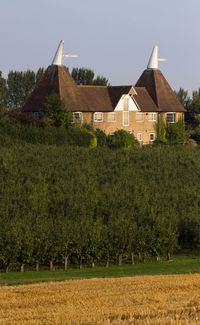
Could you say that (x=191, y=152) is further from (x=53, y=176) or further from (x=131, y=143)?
(x=53, y=176)

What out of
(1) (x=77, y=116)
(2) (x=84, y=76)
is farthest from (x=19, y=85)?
(1) (x=77, y=116)

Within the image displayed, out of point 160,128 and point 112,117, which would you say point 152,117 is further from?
point 112,117

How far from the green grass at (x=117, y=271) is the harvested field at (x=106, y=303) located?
18.1 feet

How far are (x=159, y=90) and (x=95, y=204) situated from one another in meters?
37.5

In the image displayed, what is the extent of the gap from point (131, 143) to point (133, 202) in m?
21.0

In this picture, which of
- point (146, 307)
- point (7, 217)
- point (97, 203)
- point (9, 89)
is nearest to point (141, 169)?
point (97, 203)

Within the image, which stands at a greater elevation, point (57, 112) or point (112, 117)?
point (112, 117)

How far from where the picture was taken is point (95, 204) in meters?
34.8

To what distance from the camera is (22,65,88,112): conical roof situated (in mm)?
60812

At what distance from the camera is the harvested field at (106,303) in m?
11.8

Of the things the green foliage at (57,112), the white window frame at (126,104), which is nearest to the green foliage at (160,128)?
the white window frame at (126,104)

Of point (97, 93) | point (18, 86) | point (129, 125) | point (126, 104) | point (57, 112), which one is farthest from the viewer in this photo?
point (18, 86)

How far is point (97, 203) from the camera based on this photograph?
115 ft

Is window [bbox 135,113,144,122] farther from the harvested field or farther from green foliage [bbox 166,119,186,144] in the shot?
the harvested field
